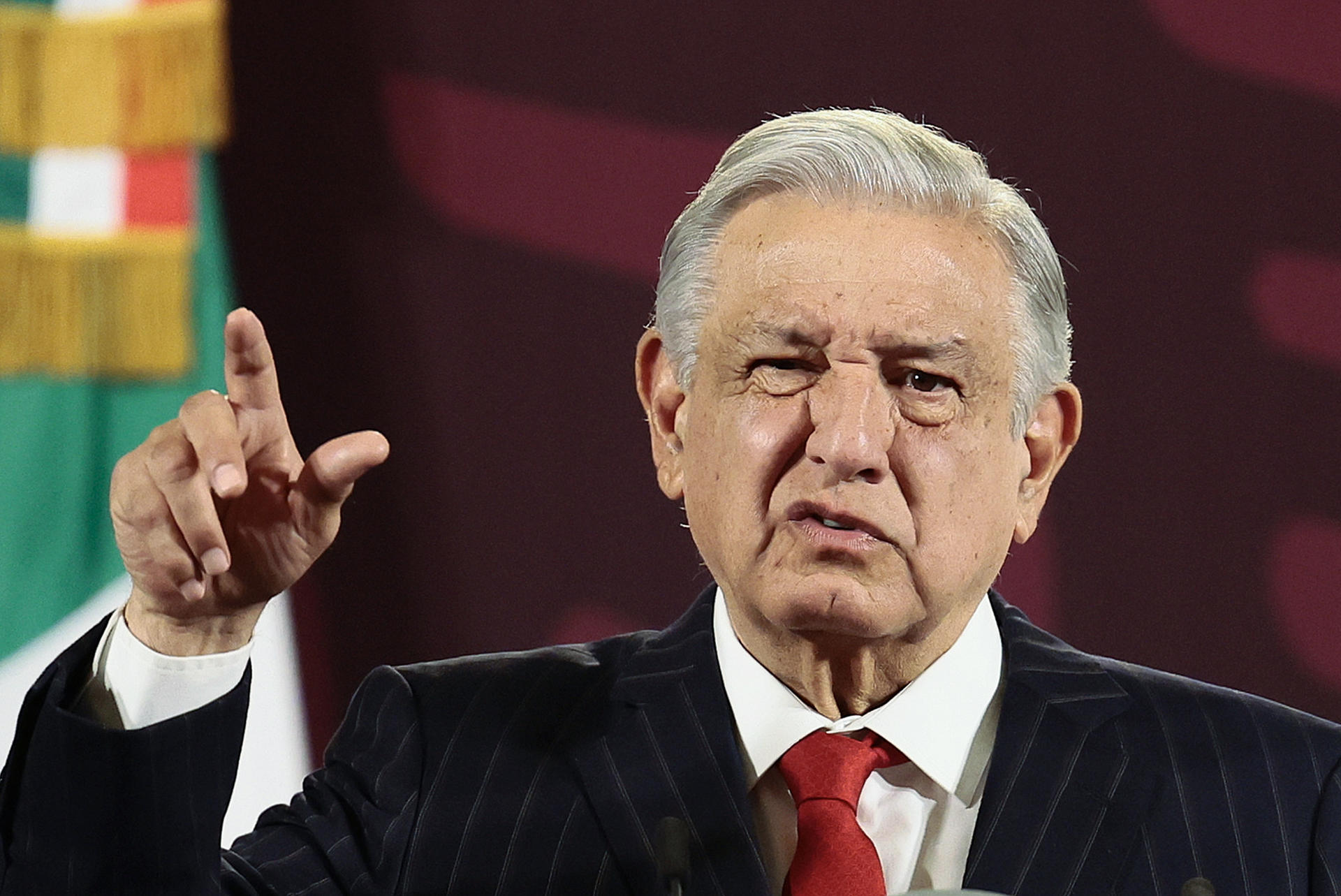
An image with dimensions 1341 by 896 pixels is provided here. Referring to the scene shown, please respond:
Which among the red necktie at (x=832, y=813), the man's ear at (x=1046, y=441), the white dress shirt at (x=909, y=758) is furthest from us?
the man's ear at (x=1046, y=441)

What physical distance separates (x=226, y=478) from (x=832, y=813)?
0.64 metres

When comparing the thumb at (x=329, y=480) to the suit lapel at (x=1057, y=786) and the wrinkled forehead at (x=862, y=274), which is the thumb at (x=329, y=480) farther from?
the suit lapel at (x=1057, y=786)

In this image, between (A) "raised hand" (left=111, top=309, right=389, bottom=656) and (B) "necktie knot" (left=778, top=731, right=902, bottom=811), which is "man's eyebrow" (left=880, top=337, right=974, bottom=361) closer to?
(B) "necktie knot" (left=778, top=731, right=902, bottom=811)

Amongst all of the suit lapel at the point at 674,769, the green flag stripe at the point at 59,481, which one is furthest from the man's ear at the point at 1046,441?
the green flag stripe at the point at 59,481

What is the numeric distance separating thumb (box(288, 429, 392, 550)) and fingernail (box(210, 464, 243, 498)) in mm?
74

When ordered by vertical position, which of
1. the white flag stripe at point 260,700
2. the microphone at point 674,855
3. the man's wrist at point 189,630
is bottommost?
the white flag stripe at point 260,700

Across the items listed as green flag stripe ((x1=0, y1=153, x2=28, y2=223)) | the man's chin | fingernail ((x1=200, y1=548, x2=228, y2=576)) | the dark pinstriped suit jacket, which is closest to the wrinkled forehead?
the man's chin

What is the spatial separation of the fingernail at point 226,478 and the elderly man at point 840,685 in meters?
0.20

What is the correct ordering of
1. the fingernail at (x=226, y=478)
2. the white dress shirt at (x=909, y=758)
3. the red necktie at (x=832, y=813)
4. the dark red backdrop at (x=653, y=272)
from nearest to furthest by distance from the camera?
the fingernail at (x=226, y=478), the red necktie at (x=832, y=813), the white dress shirt at (x=909, y=758), the dark red backdrop at (x=653, y=272)

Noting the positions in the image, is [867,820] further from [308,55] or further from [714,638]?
[308,55]

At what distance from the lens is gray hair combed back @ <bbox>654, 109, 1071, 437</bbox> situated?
1579mm

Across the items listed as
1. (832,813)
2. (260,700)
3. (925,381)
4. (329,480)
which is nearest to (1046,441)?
(925,381)

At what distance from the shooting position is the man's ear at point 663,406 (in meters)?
1.69

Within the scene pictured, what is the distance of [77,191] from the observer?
2.58 meters
